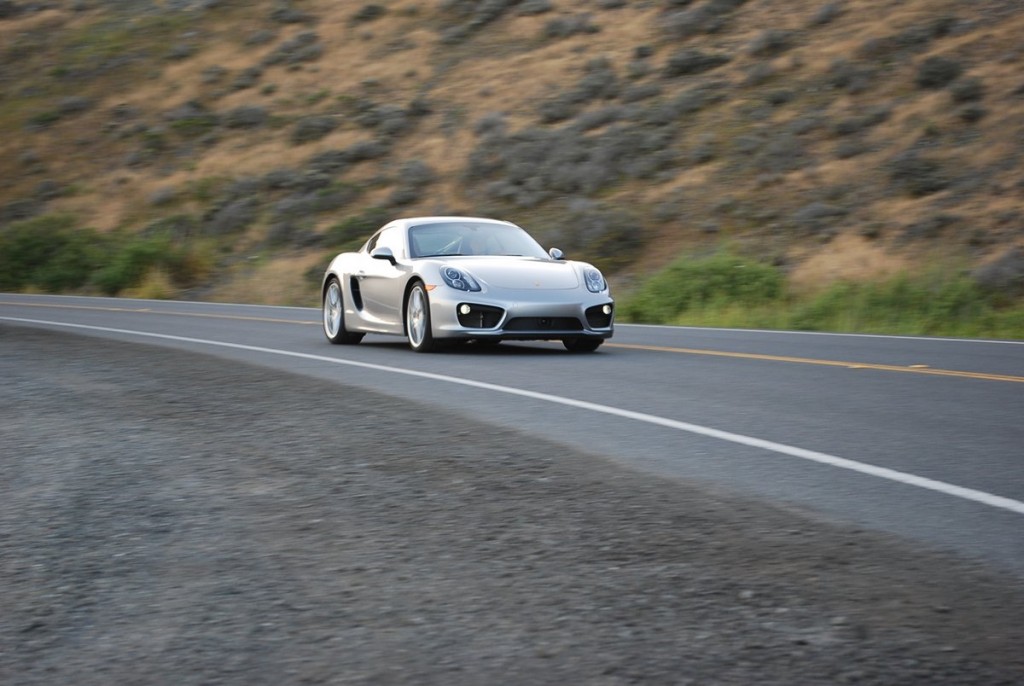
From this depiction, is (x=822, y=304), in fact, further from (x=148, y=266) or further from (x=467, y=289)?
(x=148, y=266)

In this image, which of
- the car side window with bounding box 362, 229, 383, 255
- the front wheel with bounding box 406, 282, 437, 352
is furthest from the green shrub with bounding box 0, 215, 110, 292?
the front wheel with bounding box 406, 282, 437, 352

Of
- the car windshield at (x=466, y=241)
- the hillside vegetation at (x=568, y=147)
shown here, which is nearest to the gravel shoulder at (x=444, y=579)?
Result: the car windshield at (x=466, y=241)

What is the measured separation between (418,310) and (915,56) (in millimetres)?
22398

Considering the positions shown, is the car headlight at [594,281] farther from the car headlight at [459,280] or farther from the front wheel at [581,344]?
the car headlight at [459,280]

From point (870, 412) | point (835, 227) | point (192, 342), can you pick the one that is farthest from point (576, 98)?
point (870, 412)

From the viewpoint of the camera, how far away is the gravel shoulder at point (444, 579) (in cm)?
382

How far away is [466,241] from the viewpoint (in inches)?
577

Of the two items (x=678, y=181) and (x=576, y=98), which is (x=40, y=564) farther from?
(x=576, y=98)

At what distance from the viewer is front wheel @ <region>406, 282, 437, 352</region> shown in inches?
543

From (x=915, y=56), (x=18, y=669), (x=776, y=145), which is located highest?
(x=915, y=56)

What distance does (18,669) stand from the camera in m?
3.80

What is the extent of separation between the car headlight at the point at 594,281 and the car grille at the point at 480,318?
41.0 inches

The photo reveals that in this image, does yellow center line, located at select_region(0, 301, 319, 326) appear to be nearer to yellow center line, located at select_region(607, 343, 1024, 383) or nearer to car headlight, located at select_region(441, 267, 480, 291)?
car headlight, located at select_region(441, 267, 480, 291)

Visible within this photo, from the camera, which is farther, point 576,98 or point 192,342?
point 576,98
